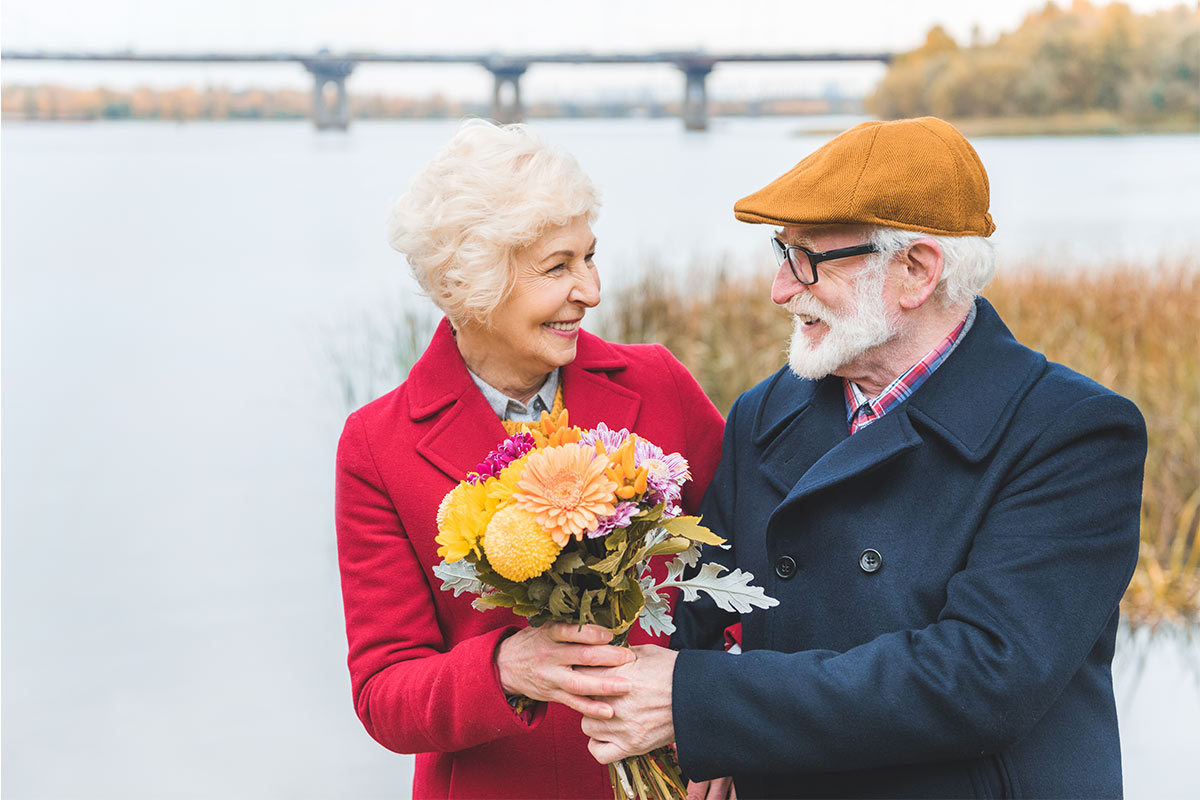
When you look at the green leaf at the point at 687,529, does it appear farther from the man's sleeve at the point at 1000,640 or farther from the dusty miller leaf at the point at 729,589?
the man's sleeve at the point at 1000,640

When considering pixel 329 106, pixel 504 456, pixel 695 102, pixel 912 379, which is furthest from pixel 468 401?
pixel 695 102

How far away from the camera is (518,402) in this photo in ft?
6.41

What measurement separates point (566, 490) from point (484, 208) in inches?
24.6

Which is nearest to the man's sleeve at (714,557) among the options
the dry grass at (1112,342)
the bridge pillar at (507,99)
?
the dry grass at (1112,342)

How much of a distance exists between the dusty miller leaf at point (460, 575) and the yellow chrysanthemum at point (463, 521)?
0.07 m

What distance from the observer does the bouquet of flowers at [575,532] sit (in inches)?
51.8

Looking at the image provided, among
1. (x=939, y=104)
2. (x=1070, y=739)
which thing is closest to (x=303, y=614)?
(x=1070, y=739)

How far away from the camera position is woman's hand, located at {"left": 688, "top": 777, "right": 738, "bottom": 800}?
5.97 ft

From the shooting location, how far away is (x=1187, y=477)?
15.3 feet

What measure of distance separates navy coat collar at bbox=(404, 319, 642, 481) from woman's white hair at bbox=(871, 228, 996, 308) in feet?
1.80

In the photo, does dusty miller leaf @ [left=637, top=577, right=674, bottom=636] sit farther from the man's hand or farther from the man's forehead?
the man's forehead

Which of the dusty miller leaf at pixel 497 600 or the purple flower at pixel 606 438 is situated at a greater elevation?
the purple flower at pixel 606 438

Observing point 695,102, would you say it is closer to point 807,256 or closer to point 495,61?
point 495,61

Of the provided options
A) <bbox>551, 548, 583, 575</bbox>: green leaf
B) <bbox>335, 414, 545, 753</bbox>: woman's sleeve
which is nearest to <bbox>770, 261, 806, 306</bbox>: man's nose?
<bbox>551, 548, 583, 575</bbox>: green leaf
